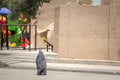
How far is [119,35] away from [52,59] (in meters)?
3.92

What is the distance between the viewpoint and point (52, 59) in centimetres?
2505

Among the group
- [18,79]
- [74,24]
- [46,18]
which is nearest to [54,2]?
[46,18]

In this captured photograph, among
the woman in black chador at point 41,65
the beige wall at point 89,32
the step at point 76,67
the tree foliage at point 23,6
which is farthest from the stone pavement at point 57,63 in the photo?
the tree foliage at point 23,6

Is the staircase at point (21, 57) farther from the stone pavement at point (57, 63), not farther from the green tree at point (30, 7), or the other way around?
the green tree at point (30, 7)

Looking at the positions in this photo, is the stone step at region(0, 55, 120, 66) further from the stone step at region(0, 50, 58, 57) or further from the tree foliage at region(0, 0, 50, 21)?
the tree foliage at region(0, 0, 50, 21)

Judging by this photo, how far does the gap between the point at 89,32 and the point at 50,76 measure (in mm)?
6015

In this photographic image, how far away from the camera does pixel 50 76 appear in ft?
64.1

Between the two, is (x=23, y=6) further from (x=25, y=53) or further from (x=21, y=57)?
(x=21, y=57)

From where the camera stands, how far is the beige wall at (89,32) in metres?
24.4

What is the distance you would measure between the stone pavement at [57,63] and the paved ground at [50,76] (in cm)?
99

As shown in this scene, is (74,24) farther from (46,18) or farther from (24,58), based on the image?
(46,18)

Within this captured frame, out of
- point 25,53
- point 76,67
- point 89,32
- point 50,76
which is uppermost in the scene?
point 89,32

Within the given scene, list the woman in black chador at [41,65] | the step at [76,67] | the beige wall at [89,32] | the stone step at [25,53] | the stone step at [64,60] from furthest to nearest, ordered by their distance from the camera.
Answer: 1. the stone step at [25,53]
2. the beige wall at [89,32]
3. the stone step at [64,60]
4. the step at [76,67]
5. the woman in black chador at [41,65]

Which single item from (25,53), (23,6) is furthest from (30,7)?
(25,53)
